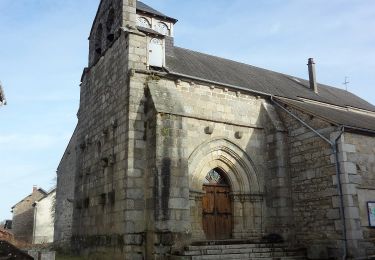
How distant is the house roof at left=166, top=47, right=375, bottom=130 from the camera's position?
1409 cm

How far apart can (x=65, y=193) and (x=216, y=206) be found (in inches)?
408

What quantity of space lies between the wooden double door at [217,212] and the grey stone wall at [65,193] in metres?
8.36

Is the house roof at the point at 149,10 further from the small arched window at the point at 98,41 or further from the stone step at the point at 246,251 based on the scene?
the stone step at the point at 246,251

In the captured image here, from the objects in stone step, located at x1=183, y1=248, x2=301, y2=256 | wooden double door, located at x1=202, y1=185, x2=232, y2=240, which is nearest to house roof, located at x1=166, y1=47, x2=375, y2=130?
wooden double door, located at x1=202, y1=185, x2=232, y2=240

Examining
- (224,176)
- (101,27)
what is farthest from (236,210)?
(101,27)

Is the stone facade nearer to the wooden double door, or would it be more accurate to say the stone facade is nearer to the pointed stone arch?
the wooden double door

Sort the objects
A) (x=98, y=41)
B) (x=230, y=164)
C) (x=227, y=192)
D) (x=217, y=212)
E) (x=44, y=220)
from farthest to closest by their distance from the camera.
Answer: (x=44, y=220), (x=98, y=41), (x=227, y=192), (x=230, y=164), (x=217, y=212)

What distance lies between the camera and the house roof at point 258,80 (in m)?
14.1

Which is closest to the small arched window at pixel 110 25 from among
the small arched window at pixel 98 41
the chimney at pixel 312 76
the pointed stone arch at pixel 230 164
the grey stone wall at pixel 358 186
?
the small arched window at pixel 98 41

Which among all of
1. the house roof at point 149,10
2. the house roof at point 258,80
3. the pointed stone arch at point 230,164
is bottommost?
the pointed stone arch at point 230,164

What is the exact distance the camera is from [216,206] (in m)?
13.5

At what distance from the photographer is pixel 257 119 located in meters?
14.8

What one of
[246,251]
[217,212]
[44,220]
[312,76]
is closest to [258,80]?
[312,76]

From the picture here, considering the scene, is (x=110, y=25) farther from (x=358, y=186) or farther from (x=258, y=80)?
(x=358, y=186)
